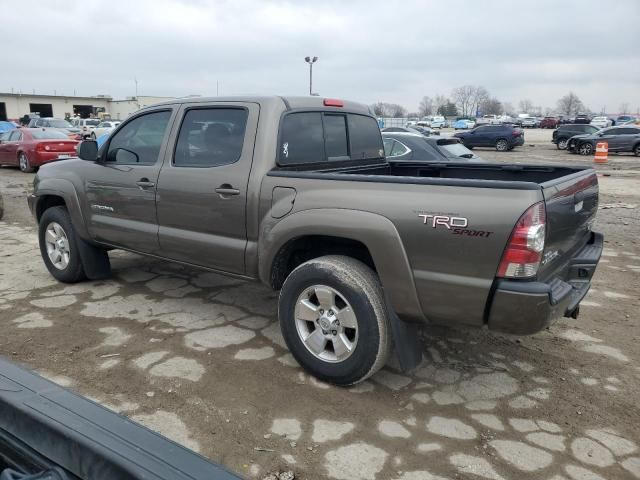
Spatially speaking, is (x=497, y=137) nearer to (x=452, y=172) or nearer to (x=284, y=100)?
(x=452, y=172)

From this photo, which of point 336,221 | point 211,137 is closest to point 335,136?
point 211,137

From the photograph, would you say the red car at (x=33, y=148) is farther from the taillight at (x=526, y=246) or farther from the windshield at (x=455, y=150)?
the taillight at (x=526, y=246)

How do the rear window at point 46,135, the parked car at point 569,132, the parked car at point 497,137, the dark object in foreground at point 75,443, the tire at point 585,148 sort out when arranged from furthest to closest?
the parked car at point 569,132 < the parked car at point 497,137 < the tire at point 585,148 < the rear window at point 46,135 < the dark object in foreground at point 75,443

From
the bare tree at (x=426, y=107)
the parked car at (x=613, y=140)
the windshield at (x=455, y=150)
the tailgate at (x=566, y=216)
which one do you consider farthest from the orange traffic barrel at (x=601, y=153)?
the bare tree at (x=426, y=107)

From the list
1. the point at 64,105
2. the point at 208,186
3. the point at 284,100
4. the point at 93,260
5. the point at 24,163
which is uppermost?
the point at 64,105

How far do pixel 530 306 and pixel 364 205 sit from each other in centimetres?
110

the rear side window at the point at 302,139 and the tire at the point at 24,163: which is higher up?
the rear side window at the point at 302,139

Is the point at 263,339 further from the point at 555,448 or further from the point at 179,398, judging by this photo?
the point at 555,448

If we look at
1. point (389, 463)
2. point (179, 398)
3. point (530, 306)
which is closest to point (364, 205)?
point (530, 306)

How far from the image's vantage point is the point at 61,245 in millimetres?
5402

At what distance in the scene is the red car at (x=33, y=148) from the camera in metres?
15.2

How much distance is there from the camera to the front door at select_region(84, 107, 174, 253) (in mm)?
4410

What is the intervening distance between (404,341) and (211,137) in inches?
85.6

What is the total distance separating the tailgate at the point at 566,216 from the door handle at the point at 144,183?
10.0 feet
